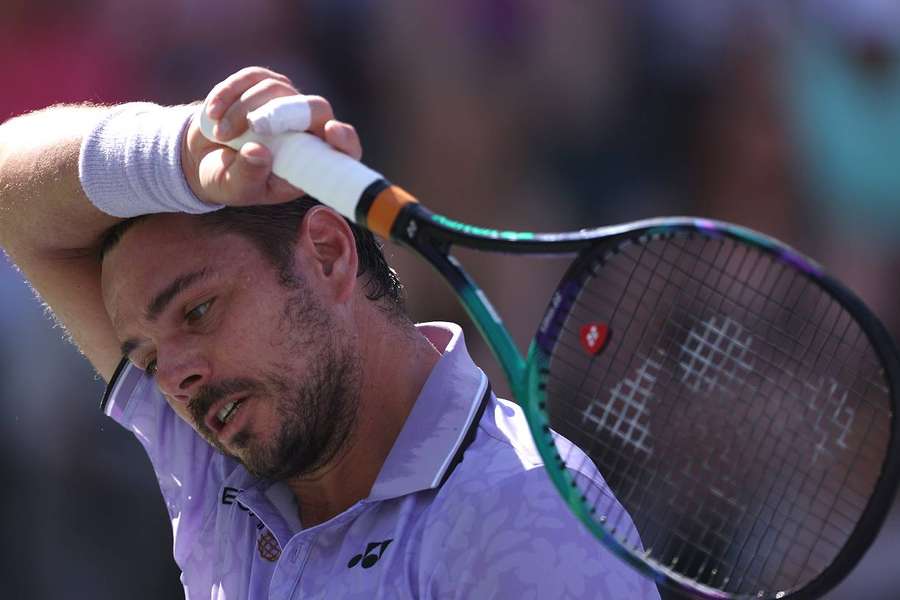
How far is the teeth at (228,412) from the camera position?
2156 mm

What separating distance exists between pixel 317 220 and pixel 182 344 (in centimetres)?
30

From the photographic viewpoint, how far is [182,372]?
7.06 feet

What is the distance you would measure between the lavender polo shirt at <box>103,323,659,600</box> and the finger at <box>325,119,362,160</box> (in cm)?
42

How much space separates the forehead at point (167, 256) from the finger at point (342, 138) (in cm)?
30

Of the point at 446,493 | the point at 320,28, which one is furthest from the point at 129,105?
the point at 320,28

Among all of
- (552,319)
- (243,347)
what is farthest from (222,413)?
(552,319)

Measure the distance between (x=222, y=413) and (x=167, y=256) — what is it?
0.27m

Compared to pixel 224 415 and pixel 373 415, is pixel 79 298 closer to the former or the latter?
pixel 224 415

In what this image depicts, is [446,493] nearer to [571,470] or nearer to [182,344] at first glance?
[571,470]

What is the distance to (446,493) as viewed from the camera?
2.04 meters

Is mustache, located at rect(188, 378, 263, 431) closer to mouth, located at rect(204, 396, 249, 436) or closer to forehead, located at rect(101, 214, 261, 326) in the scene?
mouth, located at rect(204, 396, 249, 436)

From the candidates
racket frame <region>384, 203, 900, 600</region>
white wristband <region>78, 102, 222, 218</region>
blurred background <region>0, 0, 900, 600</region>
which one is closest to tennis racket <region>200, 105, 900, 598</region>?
racket frame <region>384, 203, 900, 600</region>

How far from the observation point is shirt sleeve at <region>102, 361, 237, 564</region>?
2469 mm

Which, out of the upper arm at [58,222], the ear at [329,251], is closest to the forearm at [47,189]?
the upper arm at [58,222]
